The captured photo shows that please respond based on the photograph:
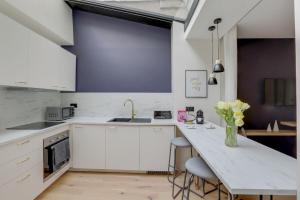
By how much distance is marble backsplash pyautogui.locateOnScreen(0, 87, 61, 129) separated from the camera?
2.41 m

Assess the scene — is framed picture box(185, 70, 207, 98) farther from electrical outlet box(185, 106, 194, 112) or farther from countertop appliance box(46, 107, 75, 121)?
countertop appliance box(46, 107, 75, 121)

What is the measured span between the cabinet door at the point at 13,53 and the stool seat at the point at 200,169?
2.01 metres

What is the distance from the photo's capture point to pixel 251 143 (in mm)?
1747

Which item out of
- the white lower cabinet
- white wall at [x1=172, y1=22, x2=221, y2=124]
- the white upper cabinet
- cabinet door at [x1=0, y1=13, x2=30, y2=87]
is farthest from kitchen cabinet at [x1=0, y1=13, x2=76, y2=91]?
white wall at [x1=172, y1=22, x2=221, y2=124]

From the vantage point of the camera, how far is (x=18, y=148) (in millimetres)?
1930

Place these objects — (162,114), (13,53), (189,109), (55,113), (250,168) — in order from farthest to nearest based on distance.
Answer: (162,114) → (189,109) → (55,113) → (13,53) → (250,168)

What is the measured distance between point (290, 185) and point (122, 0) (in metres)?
3.51

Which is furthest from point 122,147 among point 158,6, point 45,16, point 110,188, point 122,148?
point 158,6

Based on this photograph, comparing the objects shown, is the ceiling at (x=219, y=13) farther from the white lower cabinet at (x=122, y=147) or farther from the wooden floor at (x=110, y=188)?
the wooden floor at (x=110, y=188)

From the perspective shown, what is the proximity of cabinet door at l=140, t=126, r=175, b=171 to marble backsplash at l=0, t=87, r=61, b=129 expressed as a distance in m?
1.69

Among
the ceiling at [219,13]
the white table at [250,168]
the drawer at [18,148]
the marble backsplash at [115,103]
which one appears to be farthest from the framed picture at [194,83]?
the drawer at [18,148]

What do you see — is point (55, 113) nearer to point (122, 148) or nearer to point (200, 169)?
point (122, 148)

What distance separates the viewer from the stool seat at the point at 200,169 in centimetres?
153

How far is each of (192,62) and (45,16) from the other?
7.68 feet
